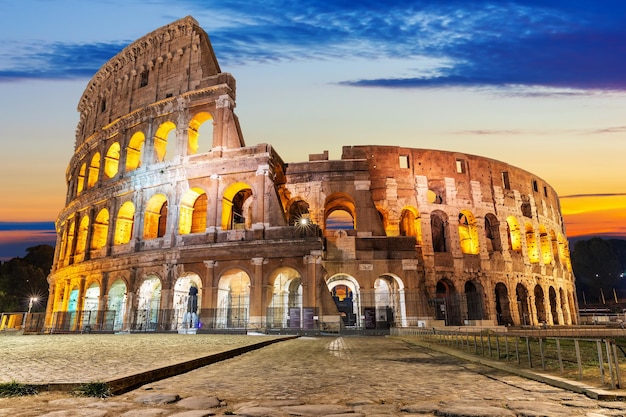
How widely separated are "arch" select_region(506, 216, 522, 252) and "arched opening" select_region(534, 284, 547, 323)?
3.69 metres

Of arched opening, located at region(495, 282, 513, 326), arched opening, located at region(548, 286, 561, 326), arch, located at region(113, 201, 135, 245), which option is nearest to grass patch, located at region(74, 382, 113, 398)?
arch, located at region(113, 201, 135, 245)

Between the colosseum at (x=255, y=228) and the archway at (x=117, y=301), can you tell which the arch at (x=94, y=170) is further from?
the archway at (x=117, y=301)

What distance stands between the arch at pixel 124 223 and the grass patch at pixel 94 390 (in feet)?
79.1

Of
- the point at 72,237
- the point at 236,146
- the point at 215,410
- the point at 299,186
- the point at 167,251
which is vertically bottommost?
the point at 215,410

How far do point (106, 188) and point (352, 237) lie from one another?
672 inches

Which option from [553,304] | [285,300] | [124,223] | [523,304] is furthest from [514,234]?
[124,223]

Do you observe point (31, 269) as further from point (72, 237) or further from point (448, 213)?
point (448, 213)

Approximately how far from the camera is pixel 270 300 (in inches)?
848

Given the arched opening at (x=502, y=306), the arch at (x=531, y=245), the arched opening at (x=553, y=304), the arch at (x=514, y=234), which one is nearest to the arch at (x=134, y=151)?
the arched opening at (x=502, y=306)

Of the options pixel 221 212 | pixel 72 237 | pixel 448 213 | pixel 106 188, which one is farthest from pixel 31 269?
pixel 448 213

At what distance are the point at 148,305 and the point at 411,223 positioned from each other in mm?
18604

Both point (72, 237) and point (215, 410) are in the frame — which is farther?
point (72, 237)

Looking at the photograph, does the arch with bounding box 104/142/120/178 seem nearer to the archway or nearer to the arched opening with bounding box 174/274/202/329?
the archway

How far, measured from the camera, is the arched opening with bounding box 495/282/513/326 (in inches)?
1131
